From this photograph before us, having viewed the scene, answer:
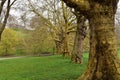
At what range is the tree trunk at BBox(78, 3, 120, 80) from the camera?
901cm

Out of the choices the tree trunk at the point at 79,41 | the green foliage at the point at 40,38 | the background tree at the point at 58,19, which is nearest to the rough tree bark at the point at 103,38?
the tree trunk at the point at 79,41

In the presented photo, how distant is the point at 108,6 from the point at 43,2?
26.4 meters

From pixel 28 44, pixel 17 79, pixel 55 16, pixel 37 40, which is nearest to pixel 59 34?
pixel 55 16

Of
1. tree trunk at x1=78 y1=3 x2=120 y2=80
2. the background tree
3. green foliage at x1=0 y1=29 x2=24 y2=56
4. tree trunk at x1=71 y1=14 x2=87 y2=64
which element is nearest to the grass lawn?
tree trunk at x1=71 y1=14 x2=87 y2=64

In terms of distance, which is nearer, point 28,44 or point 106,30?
point 106,30

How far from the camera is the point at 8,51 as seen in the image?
6359 centimetres

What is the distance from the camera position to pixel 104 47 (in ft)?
29.9

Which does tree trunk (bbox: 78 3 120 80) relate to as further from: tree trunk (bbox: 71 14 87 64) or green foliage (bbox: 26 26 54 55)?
green foliage (bbox: 26 26 54 55)

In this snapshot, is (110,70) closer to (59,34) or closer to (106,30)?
(106,30)

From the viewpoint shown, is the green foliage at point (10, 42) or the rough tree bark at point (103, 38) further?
the green foliage at point (10, 42)

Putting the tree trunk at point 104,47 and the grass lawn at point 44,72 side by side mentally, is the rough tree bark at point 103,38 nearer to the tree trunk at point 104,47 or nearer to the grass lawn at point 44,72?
the tree trunk at point 104,47

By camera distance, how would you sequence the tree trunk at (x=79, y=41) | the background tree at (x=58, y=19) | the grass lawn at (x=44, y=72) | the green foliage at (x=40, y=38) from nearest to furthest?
the grass lawn at (x=44, y=72)
the tree trunk at (x=79, y=41)
the background tree at (x=58, y=19)
the green foliage at (x=40, y=38)

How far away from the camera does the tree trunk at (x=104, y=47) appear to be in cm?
901

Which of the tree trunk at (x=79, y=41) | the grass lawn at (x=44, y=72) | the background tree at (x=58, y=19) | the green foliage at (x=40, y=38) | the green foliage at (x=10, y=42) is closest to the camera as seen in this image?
the grass lawn at (x=44, y=72)
